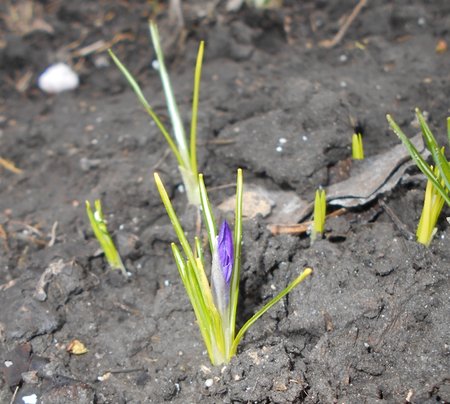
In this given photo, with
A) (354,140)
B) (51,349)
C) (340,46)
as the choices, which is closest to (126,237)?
(51,349)

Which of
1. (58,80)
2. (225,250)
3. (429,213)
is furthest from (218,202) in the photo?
(58,80)

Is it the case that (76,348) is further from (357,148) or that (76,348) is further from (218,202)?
(357,148)

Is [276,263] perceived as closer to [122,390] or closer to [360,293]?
[360,293]

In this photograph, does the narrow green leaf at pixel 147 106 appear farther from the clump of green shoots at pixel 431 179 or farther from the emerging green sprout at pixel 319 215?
the clump of green shoots at pixel 431 179

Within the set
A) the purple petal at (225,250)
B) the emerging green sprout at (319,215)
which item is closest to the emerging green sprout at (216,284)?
the purple petal at (225,250)

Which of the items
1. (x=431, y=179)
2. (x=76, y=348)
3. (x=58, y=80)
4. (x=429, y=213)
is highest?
(x=431, y=179)
